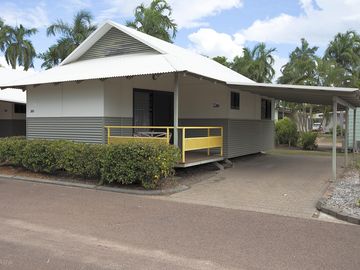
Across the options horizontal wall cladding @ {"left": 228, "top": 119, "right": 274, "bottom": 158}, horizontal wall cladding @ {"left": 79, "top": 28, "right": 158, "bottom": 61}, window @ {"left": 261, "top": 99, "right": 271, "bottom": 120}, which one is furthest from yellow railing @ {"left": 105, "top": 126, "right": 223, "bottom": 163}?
window @ {"left": 261, "top": 99, "right": 271, "bottom": 120}

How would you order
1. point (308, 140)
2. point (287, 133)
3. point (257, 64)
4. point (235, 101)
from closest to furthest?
1. point (235, 101)
2. point (308, 140)
3. point (287, 133)
4. point (257, 64)

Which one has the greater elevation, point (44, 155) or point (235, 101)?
point (235, 101)

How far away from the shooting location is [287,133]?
85.0ft

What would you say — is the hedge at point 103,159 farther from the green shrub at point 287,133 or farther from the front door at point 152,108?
the green shrub at point 287,133

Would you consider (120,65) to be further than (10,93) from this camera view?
No

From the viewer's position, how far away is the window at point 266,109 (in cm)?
1803

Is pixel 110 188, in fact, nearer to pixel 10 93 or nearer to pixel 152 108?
pixel 152 108

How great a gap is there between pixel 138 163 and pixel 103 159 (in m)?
1.06

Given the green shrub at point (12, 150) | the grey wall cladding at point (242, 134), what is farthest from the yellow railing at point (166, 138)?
the green shrub at point (12, 150)

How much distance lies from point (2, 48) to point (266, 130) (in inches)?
1279

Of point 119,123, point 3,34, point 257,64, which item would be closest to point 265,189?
point 119,123

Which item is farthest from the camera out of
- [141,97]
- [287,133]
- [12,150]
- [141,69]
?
[287,133]

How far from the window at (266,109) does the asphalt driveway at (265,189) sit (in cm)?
368

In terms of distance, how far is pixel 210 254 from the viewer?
5.36m
